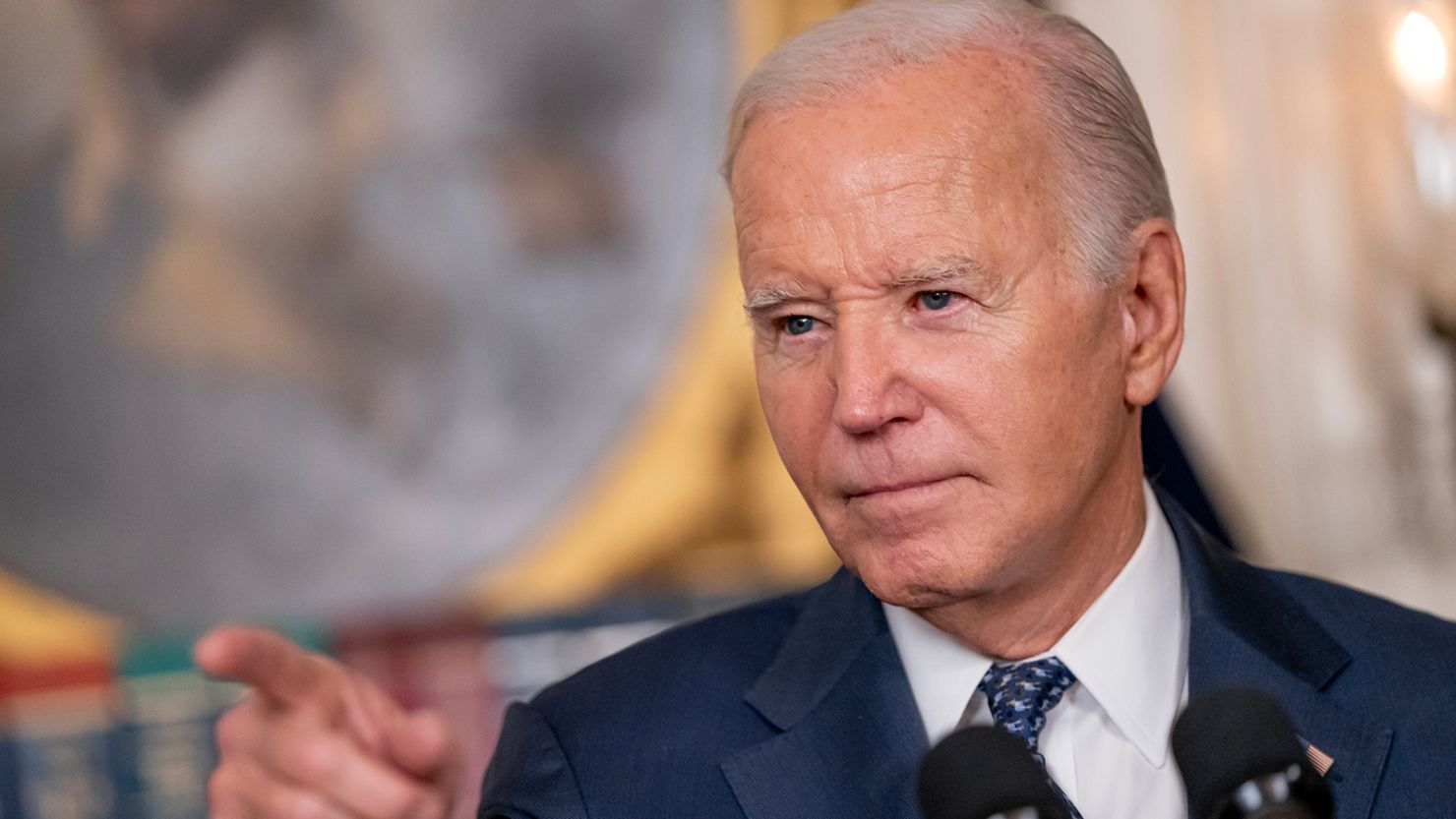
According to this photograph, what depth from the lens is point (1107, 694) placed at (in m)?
2.17

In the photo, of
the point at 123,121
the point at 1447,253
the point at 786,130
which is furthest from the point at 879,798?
the point at 123,121

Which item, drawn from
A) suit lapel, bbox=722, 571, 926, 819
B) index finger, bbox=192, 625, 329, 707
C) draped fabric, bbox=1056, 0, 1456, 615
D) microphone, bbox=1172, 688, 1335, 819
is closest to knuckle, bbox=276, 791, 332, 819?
index finger, bbox=192, 625, 329, 707

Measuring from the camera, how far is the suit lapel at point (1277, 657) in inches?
82.1

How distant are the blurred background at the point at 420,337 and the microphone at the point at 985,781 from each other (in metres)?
3.75

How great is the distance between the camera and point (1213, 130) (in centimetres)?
505

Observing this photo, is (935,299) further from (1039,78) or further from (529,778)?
(529,778)

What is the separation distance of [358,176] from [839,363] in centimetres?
393


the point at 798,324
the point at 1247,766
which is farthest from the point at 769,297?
the point at 1247,766

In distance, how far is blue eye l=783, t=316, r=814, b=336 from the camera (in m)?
2.09

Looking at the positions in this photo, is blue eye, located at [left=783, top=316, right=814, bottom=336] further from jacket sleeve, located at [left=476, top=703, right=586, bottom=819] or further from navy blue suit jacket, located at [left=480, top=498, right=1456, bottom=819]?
jacket sleeve, located at [left=476, top=703, right=586, bottom=819]

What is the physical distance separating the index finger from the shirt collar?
2.68ft

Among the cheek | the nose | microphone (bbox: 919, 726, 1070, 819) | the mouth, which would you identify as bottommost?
microphone (bbox: 919, 726, 1070, 819)

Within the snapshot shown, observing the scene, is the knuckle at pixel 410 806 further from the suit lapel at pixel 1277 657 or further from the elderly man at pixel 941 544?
the suit lapel at pixel 1277 657

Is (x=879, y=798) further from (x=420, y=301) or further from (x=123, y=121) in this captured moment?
(x=123, y=121)
